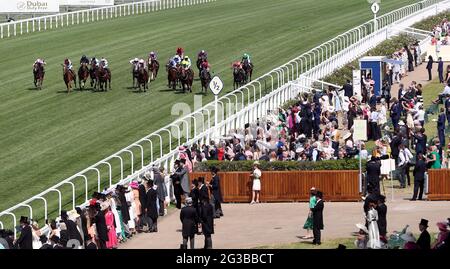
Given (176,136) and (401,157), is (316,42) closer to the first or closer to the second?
(176,136)

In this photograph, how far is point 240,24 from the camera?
205ft

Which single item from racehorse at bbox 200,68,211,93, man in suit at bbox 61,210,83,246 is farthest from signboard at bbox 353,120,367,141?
racehorse at bbox 200,68,211,93

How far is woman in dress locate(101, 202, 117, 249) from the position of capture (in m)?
22.1

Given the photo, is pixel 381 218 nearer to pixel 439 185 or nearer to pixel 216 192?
pixel 216 192

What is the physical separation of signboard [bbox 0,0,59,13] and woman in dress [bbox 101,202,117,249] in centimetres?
4775

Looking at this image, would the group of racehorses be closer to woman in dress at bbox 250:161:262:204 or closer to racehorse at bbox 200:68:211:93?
racehorse at bbox 200:68:211:93

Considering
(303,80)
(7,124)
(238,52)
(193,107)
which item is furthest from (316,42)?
(7,124)

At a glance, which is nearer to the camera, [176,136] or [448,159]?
[448,159]

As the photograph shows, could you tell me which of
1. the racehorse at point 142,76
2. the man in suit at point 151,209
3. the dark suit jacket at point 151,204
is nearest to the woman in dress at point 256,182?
the man in suit at point 151,209

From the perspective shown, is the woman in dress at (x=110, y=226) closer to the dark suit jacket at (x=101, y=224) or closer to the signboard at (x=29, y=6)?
the dark suit jacket at (x=101, y=224)

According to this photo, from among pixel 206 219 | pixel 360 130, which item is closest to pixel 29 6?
pixel 360 130

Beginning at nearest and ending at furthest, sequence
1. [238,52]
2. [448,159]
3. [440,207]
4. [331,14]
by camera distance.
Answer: [440,207], [448,159], [238,52], [331,14]

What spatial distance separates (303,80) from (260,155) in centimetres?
1228

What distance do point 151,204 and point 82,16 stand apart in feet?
136
